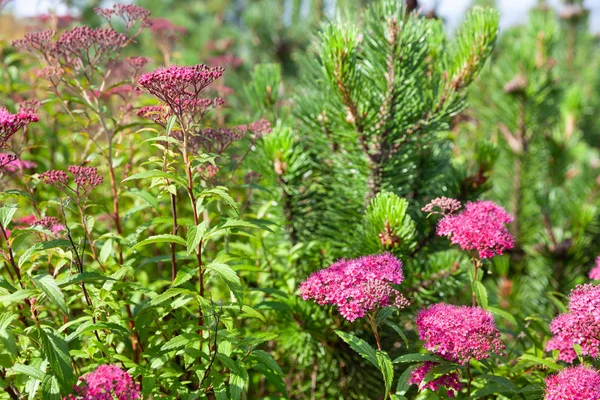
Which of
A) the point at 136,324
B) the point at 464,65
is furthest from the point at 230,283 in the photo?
the point at 464,65

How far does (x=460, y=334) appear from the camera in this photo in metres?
1.20

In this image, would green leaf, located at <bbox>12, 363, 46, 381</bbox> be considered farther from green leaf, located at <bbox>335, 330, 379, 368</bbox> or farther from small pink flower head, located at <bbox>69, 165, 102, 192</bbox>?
green leaf, located at <bbox>335, 330, 379, 368</bbox>

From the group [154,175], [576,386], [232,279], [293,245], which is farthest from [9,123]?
[576,386]

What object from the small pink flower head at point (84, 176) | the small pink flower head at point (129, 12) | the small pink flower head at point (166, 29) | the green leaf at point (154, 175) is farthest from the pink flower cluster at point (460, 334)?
the small pink flower head at point (166, 29)

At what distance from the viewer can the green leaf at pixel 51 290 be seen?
101cm

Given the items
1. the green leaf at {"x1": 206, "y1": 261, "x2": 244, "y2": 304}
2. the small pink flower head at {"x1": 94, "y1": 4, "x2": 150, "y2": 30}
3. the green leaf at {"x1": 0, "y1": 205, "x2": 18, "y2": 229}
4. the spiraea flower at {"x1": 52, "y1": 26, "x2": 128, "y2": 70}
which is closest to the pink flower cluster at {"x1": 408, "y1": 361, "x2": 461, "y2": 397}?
the green leaf at {"x1": 206, "y1": 261, "x2": 244, "y2": 304}

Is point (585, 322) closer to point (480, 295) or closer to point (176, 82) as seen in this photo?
point (480, 295)

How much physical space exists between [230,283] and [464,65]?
3.40ft

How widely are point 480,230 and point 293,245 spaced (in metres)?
0.73

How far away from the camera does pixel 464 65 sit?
165cm

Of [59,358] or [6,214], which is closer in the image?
[59,358]

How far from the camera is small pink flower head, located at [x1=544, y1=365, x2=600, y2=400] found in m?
1.12

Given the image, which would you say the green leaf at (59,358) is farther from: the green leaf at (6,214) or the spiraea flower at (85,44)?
the spiraea flower at (85,44)

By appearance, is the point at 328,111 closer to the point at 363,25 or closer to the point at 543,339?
the point at 363,25
